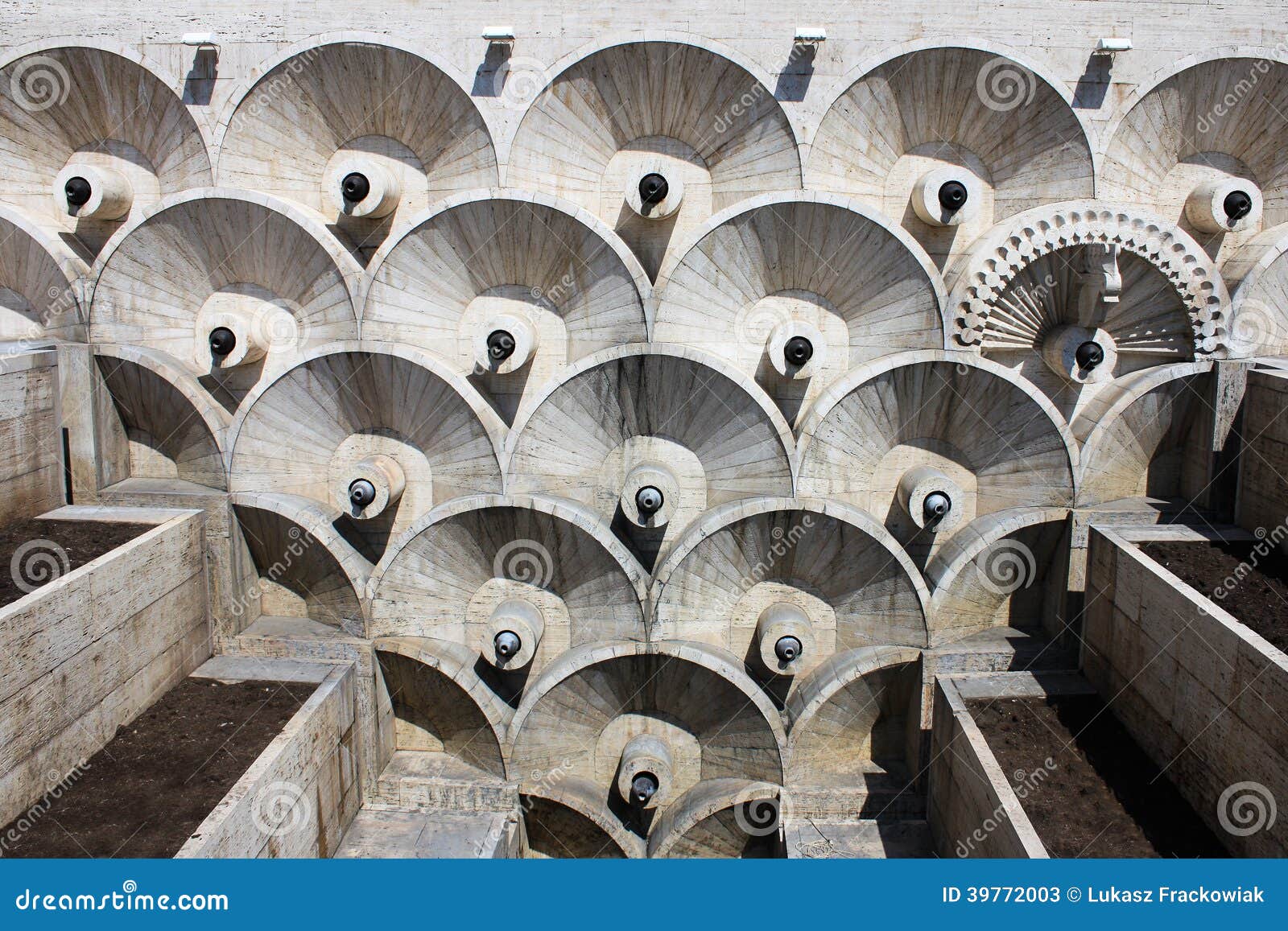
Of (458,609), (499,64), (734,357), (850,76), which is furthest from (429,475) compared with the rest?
(850,76)

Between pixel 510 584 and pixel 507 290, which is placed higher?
pixel 507 290

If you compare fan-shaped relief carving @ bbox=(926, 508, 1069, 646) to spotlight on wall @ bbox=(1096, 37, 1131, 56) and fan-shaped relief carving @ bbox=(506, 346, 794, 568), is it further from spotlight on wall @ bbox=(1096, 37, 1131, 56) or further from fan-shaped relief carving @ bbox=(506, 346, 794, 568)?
spotlight on wall @ bbox=(1096, 37, 1131, 56)

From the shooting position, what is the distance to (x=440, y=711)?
1369 centimetres

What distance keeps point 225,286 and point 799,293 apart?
8.09 meters

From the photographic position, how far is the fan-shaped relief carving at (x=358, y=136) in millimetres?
13117

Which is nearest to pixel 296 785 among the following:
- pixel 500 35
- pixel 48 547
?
pixel 48 547

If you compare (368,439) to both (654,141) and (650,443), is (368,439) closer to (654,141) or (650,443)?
(650,443)

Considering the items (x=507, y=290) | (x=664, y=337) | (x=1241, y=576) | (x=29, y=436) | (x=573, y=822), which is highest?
(x=507, y=290)

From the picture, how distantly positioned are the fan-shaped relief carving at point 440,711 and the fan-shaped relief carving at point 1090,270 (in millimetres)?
7982

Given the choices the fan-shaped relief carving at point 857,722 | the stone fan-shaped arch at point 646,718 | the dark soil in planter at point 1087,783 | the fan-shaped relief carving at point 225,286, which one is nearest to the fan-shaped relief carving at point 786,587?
the fan-shaped relief carving at point 857,722

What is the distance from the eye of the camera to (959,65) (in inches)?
508

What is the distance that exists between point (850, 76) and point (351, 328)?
749cm

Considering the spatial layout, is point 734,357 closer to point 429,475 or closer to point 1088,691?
point 429,475

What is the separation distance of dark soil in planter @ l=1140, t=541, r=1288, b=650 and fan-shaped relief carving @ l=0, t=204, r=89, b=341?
47.6ft
